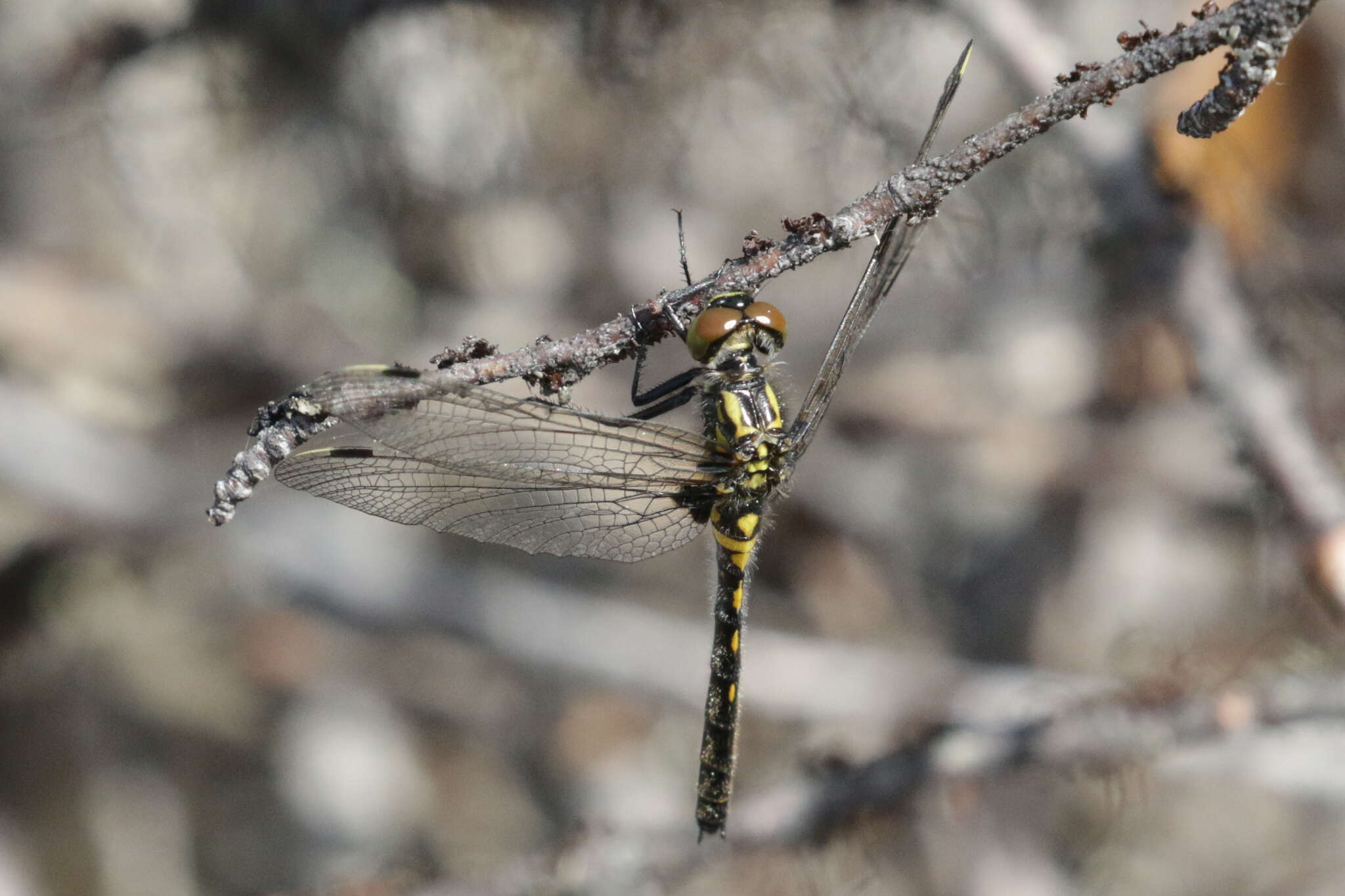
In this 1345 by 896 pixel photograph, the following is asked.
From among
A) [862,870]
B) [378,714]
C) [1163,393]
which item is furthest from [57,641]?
[1163,393]

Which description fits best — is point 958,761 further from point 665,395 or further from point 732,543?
point 665,395

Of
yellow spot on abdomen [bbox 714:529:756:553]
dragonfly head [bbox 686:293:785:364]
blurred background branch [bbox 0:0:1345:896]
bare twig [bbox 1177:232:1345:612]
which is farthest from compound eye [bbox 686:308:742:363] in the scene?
bare twig [bbox 1177:232:1345:612]

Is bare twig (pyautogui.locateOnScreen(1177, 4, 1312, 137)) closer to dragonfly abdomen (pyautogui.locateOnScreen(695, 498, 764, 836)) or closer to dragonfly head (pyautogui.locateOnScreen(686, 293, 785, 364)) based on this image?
dragonfly head (pyautogui.locateOnScreen(686, 293, 785, 364))

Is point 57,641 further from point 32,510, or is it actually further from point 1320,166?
point 1320,166

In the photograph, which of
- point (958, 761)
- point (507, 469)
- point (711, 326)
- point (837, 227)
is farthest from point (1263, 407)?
point (507, 469)

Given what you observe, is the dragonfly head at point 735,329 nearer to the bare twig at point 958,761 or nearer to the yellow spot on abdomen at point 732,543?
the yellow spot on abdomen at point 732,543

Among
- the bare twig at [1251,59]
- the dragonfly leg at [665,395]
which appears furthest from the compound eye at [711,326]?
the bare twig at [1251,59]

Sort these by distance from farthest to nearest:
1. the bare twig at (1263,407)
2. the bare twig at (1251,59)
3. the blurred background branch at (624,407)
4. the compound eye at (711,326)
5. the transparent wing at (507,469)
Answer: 1. the blurred background branch at (624,407)
2. the bare twig at (1263,407)
3. the compound eye at (711,326)
4. the transparent wing at (507,469)
5. the bare twig at (1251,59)
